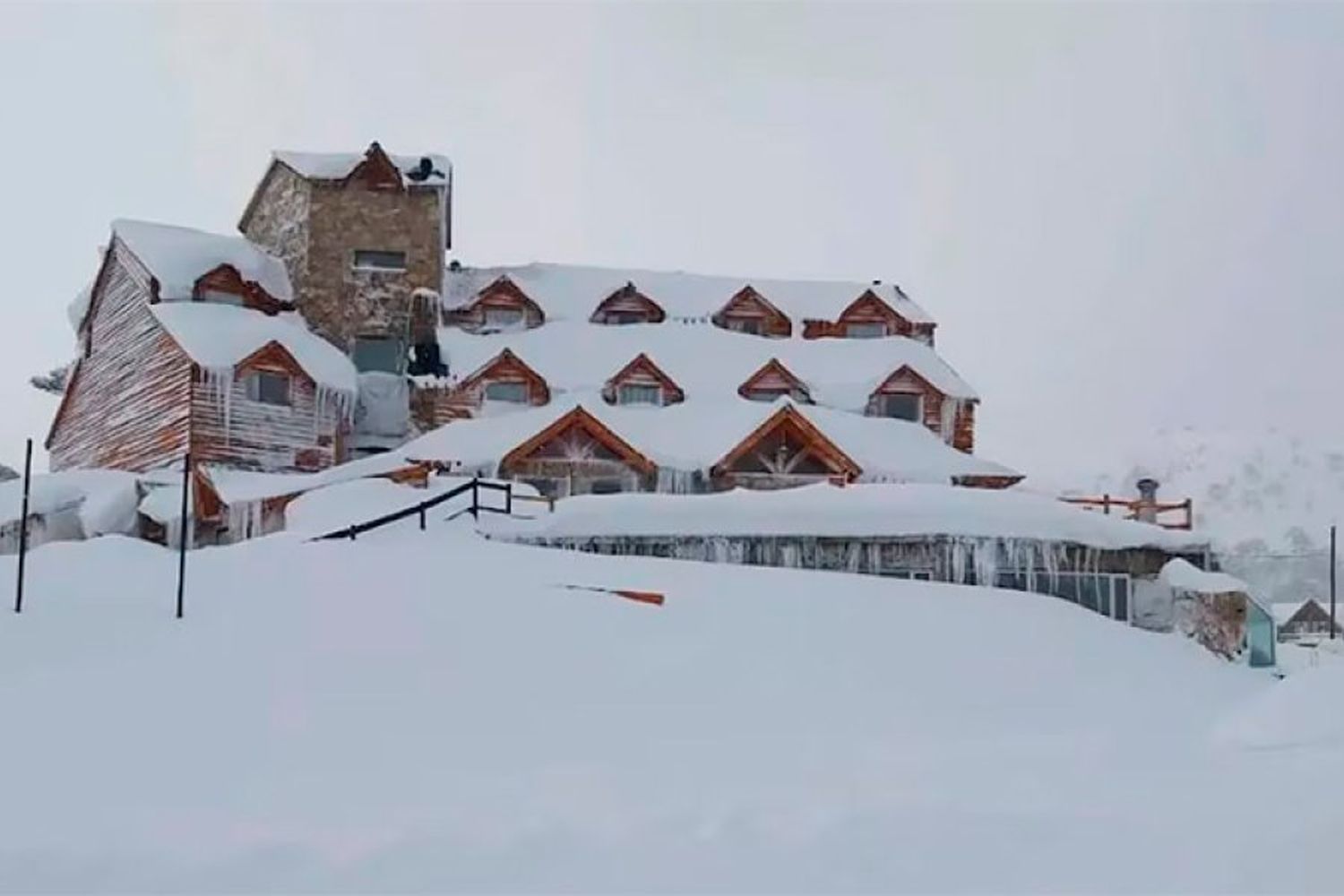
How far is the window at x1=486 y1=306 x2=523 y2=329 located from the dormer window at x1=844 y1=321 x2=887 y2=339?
945 cm

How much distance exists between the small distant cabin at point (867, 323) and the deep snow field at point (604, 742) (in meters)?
22.8

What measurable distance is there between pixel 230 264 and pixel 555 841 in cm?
3021

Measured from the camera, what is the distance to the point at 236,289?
36031mm

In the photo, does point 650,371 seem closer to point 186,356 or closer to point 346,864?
point 186,356

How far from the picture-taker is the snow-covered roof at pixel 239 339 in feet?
106

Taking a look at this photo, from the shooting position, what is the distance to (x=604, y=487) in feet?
101

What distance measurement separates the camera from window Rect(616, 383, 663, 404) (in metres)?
35.2

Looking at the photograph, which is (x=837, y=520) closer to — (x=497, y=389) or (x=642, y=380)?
(x=642, y=380)

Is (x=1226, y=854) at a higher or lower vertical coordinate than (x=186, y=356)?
lower

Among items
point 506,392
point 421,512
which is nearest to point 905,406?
point 506,392

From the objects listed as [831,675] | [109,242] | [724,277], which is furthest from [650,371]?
[831,675]

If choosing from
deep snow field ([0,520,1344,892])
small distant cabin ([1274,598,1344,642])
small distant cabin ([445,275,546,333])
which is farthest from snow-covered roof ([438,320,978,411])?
small distant cabin ([1274,598,1344,642])

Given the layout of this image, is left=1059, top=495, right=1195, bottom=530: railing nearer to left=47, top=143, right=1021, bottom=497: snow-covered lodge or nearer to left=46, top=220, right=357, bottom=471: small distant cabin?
left=47, top=143, right=1021, bottom=497: snow-covered lodge

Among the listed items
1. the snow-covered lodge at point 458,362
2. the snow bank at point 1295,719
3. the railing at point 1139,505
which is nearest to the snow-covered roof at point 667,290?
the snow-covered lodge at point 458,362
